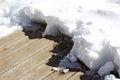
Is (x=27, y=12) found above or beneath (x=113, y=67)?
above

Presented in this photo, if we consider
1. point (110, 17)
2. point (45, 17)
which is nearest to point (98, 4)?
point (110, 17)

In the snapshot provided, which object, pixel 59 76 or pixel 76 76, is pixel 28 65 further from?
pixel 76 76

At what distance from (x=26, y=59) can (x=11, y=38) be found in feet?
2.09

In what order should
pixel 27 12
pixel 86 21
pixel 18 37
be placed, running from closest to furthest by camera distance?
pixel 86 21, pixel 18 37, pixel 27 12

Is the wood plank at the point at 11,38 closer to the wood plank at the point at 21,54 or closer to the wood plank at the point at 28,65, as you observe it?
the wood plank at the point at 21,54

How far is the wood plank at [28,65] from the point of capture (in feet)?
11.5

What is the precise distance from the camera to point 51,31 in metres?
4.24

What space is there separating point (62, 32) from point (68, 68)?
789mm

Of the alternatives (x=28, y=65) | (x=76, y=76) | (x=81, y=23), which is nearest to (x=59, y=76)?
(x=76, y=76)

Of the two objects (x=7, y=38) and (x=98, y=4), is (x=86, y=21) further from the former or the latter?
(x=7, y=38)

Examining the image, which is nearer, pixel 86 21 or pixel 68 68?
pixel 68 68

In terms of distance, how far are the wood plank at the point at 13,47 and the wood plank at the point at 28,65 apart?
309mm

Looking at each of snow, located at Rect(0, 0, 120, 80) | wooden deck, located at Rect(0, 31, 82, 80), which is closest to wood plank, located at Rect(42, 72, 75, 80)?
wooden deck, located at Rect(0, 31, 82, 80)

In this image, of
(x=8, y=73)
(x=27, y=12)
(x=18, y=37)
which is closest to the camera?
(x=8, y=73)
